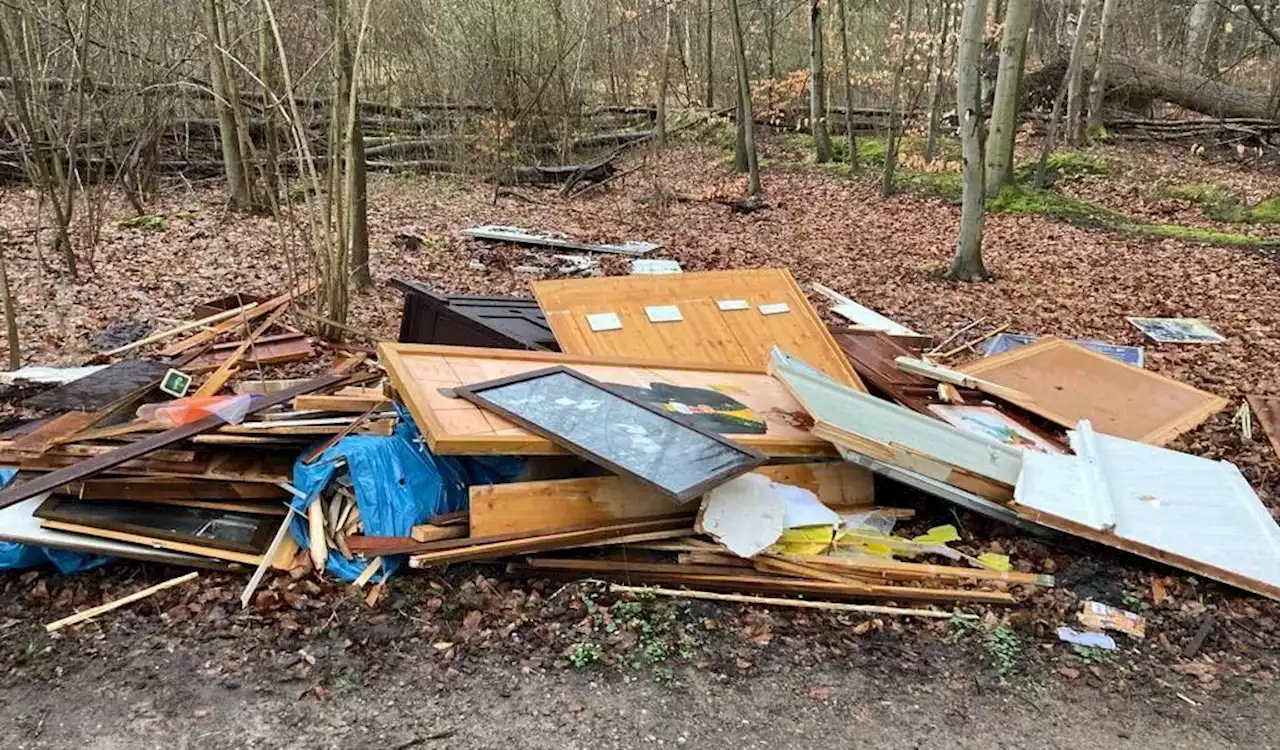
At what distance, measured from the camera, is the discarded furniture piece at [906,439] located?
413cm

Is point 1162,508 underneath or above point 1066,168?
underneath

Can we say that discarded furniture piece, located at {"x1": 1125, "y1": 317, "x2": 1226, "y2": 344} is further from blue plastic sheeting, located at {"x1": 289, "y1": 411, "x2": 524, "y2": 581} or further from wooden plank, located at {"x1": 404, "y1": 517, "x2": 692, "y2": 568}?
blue plastic sheeting, located at {"x1": 289, "y1": 411, "x2": 524, "y2": 581}

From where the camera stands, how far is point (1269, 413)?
5566 mm

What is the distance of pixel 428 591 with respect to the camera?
376 cm

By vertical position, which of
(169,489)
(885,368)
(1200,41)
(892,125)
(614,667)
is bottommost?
(614,667)

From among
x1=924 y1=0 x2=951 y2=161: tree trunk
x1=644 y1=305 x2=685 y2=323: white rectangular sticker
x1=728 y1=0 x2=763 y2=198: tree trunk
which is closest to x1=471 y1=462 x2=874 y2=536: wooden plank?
x1=644 y1=305 x2=685 y2=323: white rectangular sticker

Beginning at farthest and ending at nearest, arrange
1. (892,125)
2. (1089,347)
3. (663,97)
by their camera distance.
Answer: (663,97), (892,125), (1089,347)

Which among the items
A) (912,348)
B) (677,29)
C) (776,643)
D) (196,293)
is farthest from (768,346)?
(677,29)

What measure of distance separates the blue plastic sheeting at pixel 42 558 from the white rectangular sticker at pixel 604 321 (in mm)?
2935

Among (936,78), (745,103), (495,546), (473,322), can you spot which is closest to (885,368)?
(473,322)

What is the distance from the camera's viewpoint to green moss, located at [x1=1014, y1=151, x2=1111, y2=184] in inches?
565

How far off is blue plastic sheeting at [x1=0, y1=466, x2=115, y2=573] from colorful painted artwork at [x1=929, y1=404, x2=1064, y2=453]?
431 cm

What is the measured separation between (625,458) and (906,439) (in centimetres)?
146

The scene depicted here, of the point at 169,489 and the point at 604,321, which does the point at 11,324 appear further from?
the point at 604,321
